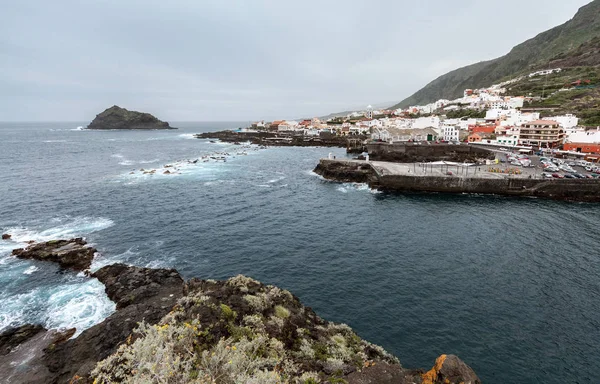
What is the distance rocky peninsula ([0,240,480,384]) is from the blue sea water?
377cm

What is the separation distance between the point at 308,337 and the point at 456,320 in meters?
13.4

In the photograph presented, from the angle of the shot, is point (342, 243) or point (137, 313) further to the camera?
point (342, 243)

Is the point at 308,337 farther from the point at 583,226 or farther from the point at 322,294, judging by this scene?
the point at 583,226

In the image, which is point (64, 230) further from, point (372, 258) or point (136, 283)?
point (372, 258)

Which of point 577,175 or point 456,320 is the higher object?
point 577,175

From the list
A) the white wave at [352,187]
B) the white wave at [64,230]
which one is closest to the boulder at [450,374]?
the white wave at [64,230]

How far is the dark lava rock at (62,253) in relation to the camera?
91.7 ft

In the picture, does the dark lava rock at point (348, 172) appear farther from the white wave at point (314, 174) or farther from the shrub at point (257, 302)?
the shrub at point (257, 302)

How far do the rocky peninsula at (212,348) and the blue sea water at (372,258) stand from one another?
3770 mm

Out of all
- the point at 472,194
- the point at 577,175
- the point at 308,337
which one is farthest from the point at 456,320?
the point at 577,175

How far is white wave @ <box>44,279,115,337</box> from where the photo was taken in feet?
66.7

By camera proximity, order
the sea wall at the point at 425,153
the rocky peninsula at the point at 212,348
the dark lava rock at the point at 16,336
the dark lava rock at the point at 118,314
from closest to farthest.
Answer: the rocky peninsula at the point at 212,348 < the dark lava rock at the point at 118,314 < the dark lava rock at the point at 16,336 < the sea wall at the point at 425,153

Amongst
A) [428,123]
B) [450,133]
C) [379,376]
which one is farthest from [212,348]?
[428,123]

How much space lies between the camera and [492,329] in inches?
794
